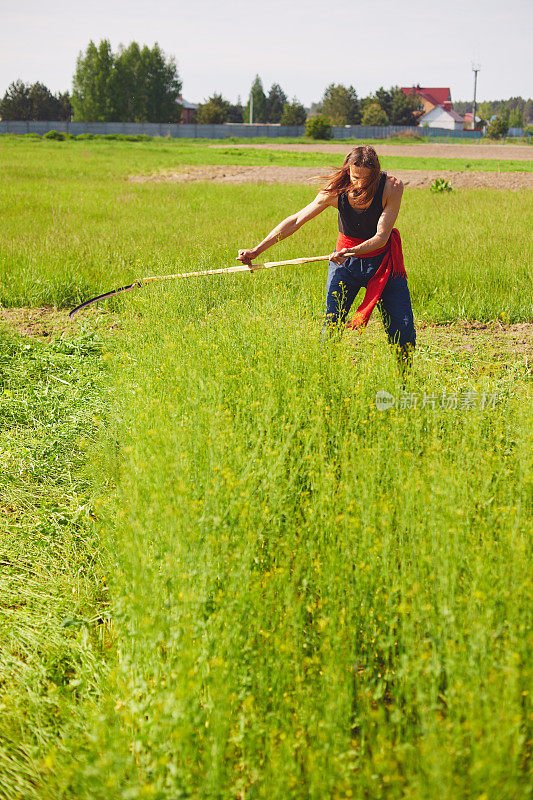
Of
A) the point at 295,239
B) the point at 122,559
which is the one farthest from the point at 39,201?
the point at 122,559

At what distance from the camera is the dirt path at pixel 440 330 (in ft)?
18.6

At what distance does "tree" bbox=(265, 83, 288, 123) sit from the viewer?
7900cm

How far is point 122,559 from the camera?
104 inches

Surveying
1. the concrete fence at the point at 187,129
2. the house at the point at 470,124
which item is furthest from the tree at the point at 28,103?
the house at the point at 470,124

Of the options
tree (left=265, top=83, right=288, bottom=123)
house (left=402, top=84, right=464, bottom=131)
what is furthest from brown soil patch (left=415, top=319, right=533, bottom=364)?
house (left=402, top=84, right=464, bottom=131)

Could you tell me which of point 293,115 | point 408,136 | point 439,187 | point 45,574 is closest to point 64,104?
point 293,115

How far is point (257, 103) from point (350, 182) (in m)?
80.2

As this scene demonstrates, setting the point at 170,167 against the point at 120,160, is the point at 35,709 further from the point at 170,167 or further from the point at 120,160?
the point at 120,160

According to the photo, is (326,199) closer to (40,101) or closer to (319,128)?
(319,128)

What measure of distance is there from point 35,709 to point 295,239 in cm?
752

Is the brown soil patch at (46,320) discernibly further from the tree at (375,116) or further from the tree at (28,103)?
the tree at (28,103)

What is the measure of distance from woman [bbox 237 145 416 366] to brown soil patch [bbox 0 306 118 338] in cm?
254

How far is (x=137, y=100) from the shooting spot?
222 ft

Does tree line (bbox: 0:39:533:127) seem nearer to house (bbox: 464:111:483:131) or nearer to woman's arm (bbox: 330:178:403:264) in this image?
house (bbox: 464:111:483:131)
